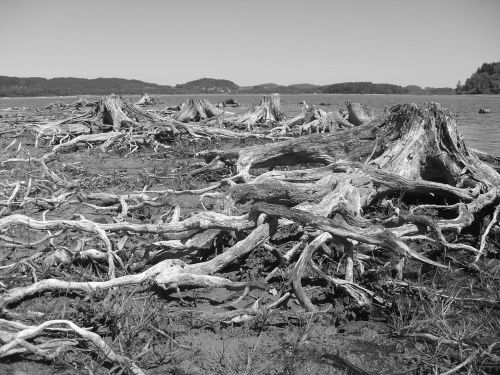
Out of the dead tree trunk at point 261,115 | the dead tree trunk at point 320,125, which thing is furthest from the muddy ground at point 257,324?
the dead tree trunk at point 261,115

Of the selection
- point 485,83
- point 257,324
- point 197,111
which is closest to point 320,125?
point 197,111

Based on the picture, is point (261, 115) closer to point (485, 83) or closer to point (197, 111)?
point (197, 111)

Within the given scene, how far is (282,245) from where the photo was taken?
4.11m

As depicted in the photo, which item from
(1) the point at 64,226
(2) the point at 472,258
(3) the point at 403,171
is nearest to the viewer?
(1) the point at 64,226

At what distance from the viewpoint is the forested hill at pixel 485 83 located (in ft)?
319

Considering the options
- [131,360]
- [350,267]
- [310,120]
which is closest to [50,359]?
[131,360]

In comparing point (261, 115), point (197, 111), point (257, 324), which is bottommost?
point (257, 324)

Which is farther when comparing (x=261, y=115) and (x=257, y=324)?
(x=261, y=115)

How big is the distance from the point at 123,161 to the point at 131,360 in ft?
23.6

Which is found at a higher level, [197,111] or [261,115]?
[197,111]

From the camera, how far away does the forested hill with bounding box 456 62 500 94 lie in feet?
319

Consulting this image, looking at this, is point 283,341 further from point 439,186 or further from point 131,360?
point 439,186

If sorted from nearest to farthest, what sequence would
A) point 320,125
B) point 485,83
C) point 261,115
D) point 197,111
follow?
point 320,125
point 261,115
point 197,111
point 485,83

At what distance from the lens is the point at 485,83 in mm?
101375
